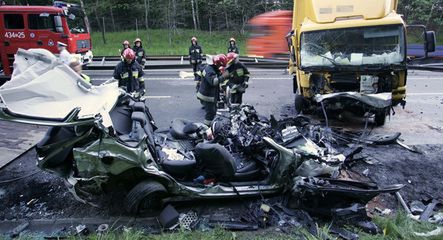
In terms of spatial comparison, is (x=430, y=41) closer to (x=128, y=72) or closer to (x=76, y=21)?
(x=128, y=72)

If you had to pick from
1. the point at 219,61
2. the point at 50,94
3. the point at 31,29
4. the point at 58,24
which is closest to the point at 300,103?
the point at 219,61

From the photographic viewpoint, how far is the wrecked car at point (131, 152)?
3773 mm

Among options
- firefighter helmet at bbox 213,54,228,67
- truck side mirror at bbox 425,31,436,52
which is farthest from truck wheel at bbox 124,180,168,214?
truck side mirror at bbox 425,31,436,52

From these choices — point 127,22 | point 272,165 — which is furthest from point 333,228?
point 127,22

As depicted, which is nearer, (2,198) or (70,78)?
(70,78)

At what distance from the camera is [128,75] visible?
837cm

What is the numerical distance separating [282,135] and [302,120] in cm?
69

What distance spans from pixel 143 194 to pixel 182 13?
984 inches

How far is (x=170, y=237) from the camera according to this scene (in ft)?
11.8

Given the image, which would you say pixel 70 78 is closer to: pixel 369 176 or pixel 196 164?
pixel 196 164

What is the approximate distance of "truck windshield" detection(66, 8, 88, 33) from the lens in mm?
13070

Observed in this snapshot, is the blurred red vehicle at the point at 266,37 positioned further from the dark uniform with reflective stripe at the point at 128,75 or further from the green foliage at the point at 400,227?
the dark uniform with reflective stripe at the point at 128,75

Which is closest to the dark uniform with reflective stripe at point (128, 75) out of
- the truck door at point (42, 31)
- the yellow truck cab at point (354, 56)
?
the yellow truck cab at point (354, 56)

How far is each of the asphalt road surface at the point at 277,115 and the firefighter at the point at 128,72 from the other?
2.89 feet
